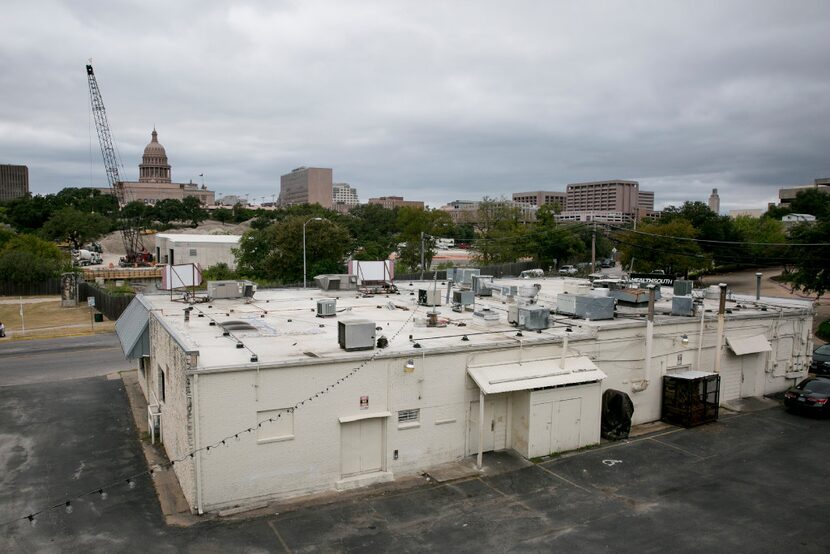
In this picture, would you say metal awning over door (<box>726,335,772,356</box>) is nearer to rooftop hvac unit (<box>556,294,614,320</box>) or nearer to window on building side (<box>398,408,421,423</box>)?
rooftop hvac unit (<box>556,294,614,320</box>)

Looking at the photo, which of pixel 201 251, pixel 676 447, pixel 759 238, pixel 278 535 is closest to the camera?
pixel 278 535

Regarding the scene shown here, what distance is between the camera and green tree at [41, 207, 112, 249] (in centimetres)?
10244

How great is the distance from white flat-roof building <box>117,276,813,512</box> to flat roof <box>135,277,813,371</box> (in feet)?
0.26

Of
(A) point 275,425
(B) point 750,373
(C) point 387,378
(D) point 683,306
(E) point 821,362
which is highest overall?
(D) point 683,306

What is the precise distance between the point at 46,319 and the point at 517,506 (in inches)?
1791

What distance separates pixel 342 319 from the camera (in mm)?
20438

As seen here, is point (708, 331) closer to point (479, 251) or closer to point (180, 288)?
point (180, 288)

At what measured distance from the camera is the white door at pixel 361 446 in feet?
49.8

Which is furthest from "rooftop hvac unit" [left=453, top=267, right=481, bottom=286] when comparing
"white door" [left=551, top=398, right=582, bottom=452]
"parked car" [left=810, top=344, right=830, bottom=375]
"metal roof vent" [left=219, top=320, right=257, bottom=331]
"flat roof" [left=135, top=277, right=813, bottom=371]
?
"parked car" [left=810, top=344, right=830, bottom=375]

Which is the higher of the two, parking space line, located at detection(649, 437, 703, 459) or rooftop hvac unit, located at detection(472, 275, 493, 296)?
rooftop hvac unit, located at detection(472, 275, 493, 296)

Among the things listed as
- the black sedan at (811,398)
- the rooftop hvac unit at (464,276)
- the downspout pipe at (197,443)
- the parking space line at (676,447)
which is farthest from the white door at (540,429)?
the rooftop hvac unit at (464,276)

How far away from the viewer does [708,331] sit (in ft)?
72.0

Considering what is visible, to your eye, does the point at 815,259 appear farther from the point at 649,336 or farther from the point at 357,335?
the point at 357,335

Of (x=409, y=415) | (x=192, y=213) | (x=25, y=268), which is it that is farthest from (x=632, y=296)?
(x=192, y=213)
